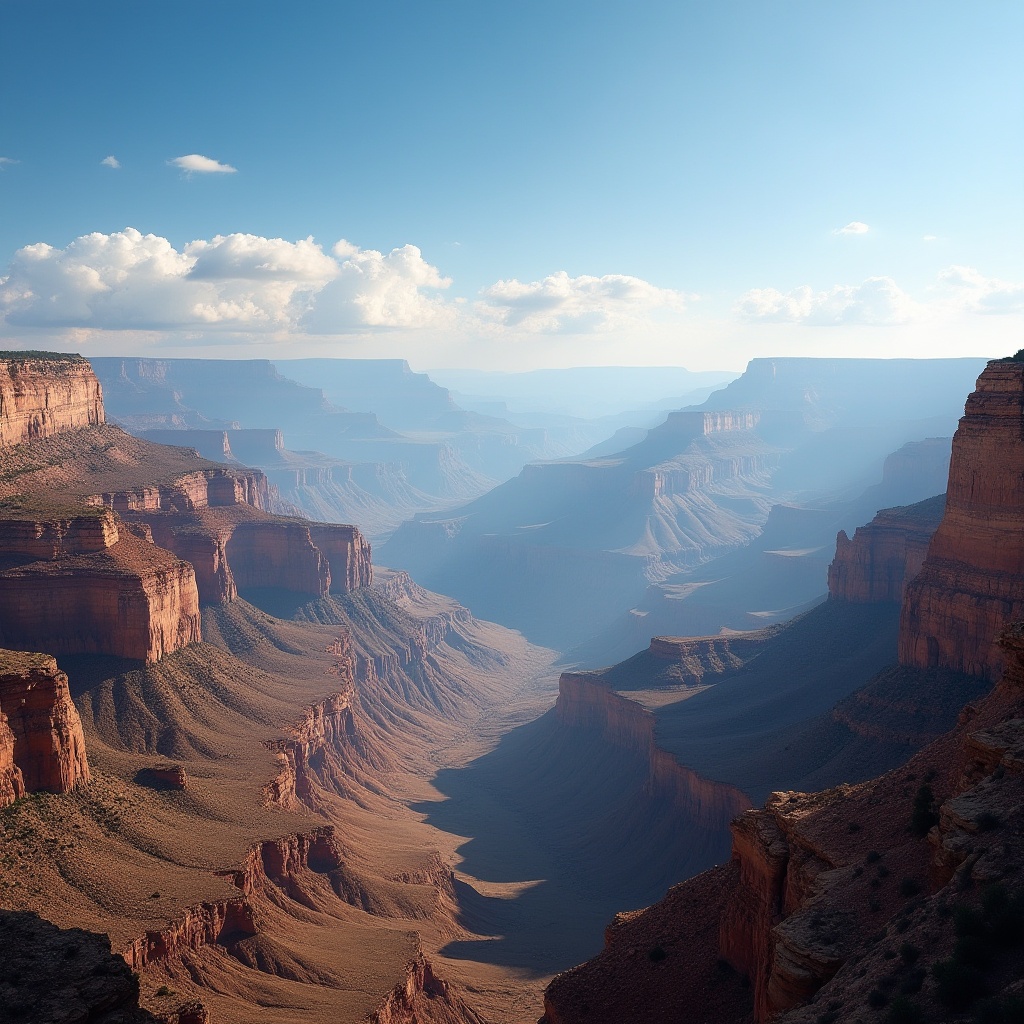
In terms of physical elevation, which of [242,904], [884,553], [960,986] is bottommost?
[242,904]

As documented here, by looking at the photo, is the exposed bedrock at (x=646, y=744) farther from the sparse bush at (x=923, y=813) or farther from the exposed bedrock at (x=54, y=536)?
the exposed bedrock at (x=54, y=536)

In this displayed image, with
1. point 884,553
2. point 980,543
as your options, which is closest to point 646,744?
point 884,553

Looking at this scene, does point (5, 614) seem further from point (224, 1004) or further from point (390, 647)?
point (390, 647)

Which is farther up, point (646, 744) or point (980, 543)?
point (980, 543)

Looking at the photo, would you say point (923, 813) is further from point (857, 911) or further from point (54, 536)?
point (54, 536)

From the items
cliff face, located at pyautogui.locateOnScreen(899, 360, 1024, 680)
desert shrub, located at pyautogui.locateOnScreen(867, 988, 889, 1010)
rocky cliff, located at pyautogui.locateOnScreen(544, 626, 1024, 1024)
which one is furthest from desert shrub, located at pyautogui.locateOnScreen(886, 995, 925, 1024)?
cliff face, located at pyautogui.locateOnScreen(899, 360, 1024, 680)

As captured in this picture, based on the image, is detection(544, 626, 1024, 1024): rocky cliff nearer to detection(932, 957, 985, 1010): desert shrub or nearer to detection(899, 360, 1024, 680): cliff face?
detection(932, 957, 985, 1010): desert shrub

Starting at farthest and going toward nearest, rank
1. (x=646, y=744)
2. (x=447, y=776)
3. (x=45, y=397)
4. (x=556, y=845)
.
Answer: (x=447, y=776), (x=646, y=744), (x=45, y=397), (x=556, y=845)
